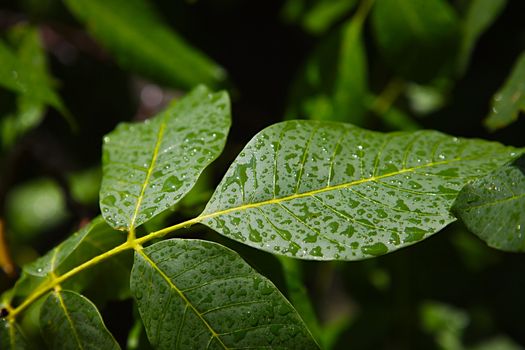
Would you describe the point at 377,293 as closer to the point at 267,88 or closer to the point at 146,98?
the point at 267,88

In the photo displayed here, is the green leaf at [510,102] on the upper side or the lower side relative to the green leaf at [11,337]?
upper

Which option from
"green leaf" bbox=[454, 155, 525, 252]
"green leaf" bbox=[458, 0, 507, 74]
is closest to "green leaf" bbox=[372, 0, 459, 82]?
"green leaf" bbox=[458, 0, 507, 74]

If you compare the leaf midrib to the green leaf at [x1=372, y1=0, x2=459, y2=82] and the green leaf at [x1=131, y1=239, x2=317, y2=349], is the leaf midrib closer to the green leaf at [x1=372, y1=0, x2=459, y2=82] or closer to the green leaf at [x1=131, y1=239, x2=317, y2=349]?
the green leaf at [x1=131, y1=239, x2=317, y2=349]

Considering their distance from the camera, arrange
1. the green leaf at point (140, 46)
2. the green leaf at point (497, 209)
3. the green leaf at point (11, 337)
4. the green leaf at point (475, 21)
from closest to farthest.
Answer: the green leaf at point (497, 209), the green leaf at point (11, 337), the green leaf at point (475, 21), the green leaf at point (140, 46)

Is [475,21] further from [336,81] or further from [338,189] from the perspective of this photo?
[338,189]

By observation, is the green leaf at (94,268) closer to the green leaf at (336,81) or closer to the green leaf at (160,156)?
the green leaf at (160,156)

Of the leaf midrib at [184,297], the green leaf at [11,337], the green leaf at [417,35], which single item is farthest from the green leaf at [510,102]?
the green leaf at [11,337]
